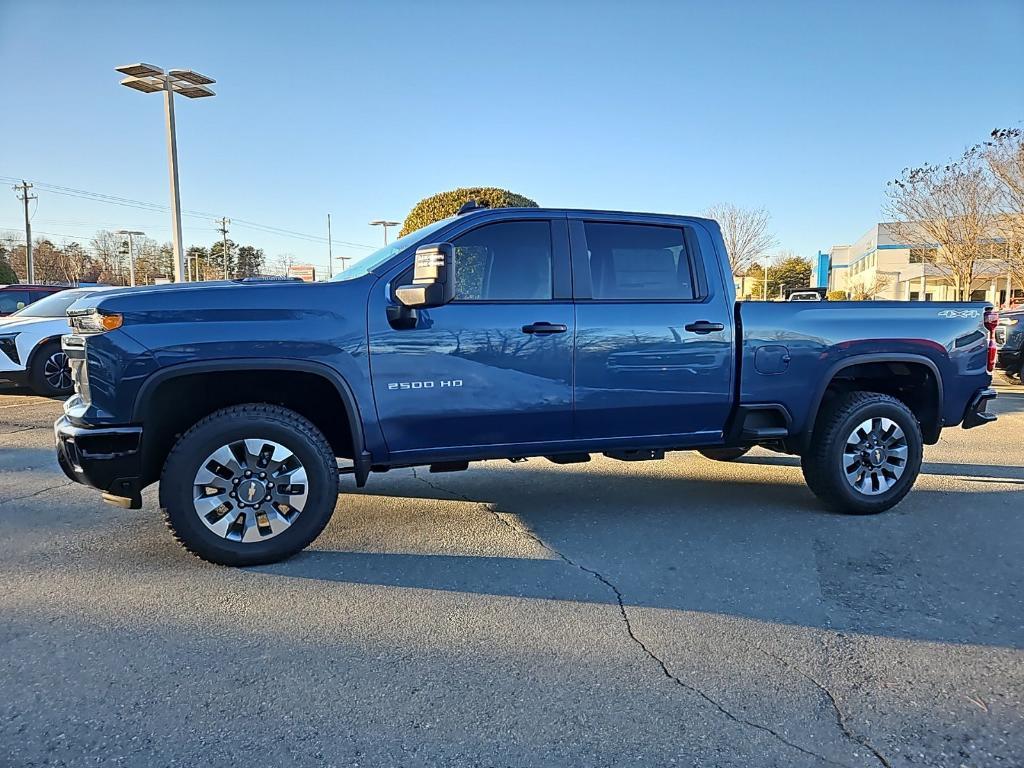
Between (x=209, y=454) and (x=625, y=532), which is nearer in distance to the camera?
(x=209, y=454)

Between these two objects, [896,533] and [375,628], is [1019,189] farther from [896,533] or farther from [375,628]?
[375,628]

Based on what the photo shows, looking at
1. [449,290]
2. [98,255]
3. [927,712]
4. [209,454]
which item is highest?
[98,255]

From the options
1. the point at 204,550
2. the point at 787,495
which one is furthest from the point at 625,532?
the point at 204,550

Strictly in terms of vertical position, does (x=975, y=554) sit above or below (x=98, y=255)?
below

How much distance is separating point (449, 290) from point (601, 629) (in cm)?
189

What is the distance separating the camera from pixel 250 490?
146 inches

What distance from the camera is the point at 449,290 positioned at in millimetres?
3785

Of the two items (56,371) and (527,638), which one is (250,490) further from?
(56,371)

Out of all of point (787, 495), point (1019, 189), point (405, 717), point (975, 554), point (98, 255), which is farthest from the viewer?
point (98, 255)

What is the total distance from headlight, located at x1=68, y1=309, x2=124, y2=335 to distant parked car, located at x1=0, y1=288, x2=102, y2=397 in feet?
22.5

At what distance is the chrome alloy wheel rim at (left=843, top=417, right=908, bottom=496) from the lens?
4719 mm

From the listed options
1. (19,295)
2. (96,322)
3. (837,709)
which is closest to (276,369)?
(96,322)

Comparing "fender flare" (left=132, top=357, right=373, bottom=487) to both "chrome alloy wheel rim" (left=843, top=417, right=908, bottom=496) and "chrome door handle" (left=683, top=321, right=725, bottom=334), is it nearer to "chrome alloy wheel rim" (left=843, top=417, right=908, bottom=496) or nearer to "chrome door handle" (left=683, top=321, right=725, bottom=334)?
"chrome door handle" (left=683, top=321, right=725, bottom=334)

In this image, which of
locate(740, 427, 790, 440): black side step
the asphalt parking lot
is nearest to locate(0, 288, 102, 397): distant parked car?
the asphalt parking lot
